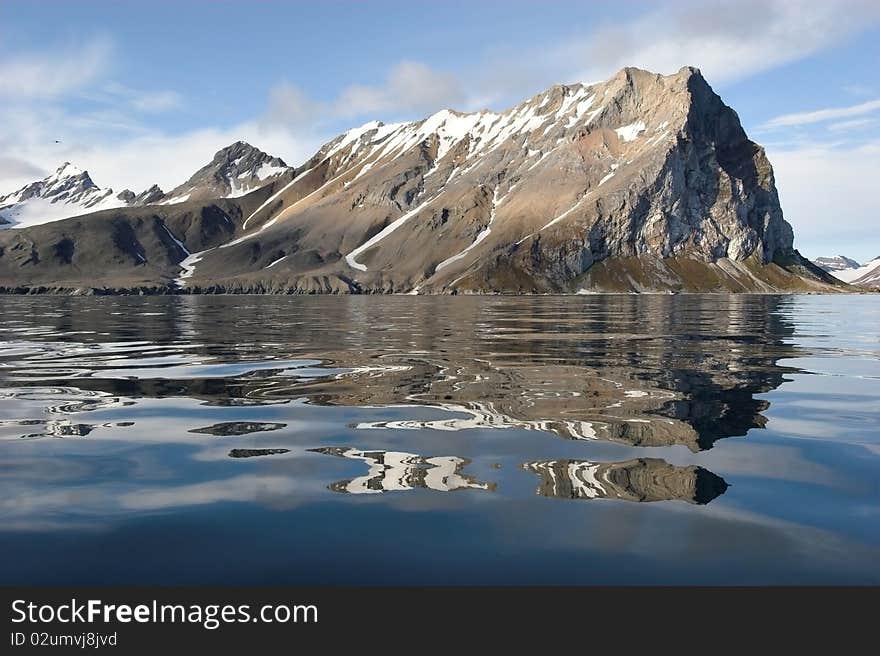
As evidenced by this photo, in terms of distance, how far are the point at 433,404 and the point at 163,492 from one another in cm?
1043

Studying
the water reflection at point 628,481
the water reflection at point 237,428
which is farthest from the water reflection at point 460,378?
the water reflection at point 628,481

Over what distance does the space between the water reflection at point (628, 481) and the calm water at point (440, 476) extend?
7cm

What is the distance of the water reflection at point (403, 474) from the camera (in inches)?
520

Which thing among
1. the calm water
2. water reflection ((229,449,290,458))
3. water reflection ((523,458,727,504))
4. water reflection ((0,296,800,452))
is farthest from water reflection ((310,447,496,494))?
water reflection ((0,296,800,452))

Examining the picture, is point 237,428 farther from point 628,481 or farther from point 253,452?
point 628,481

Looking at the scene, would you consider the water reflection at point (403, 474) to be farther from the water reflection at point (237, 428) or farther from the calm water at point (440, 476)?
the water reflection at point (237, 428)

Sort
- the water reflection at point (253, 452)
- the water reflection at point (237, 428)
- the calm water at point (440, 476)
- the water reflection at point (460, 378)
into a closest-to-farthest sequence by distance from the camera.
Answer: the calm water at point (440, 476)
the water reflection at point (253, 452)
the water reflection at point (237, 428)
the water reflection at point (460, 378)

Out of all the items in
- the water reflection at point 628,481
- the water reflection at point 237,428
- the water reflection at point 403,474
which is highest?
the water reflection at point 628,481

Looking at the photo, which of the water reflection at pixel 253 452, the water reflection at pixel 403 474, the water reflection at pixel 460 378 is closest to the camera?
the water reflection at pixel 403 474

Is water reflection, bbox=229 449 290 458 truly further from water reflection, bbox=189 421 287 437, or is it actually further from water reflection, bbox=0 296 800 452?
water reflection, bbox=0 296 800 452

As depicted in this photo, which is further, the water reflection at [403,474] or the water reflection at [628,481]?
the water reflection at [403,474]

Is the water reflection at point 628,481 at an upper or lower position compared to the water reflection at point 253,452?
upper

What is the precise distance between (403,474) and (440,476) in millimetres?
787

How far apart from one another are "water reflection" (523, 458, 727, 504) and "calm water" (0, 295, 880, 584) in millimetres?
74
